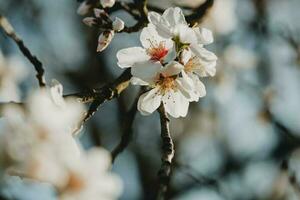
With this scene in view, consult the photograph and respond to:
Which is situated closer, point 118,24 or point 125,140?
point 118,24

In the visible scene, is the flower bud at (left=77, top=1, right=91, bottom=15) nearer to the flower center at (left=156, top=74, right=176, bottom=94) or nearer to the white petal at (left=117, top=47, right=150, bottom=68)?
the white petal at (left=117, top=47, right=150, bottom=68)

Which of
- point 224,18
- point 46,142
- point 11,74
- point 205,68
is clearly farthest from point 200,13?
point 224,18

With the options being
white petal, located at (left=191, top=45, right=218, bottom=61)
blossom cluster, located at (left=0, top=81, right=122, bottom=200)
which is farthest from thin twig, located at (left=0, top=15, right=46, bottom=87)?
white petal, located at (left=191, top=45, right=218, bottom=61)

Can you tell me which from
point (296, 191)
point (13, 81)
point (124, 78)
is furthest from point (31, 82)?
point (124, 78)

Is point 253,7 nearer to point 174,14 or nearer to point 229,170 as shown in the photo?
Result: point 229,170

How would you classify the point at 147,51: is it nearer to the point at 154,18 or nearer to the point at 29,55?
the point at 154,18

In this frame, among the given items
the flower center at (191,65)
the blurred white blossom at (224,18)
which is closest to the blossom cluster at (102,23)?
the flower center at (191,65)

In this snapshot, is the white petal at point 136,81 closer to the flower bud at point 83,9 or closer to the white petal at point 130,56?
the white petal at point 130,56
